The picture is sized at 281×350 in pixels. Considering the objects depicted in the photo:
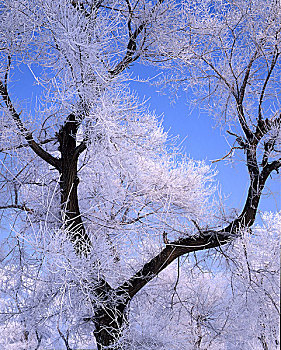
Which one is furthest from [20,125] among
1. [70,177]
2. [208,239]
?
[208,239]

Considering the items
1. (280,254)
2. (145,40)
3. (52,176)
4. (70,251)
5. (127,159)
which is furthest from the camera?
(52,176)

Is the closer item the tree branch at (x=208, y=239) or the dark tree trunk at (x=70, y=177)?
the tree branch at (x=208, y=239)

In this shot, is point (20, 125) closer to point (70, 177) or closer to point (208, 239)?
point (70, 177)

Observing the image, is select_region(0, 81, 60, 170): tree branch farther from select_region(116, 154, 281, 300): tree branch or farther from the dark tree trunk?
select_region(116, 154, 281, 300): tree branch

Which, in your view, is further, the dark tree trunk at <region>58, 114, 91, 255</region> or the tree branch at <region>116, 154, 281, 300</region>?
the dark tree trunk at <region>58, 114, 91, 255</region>

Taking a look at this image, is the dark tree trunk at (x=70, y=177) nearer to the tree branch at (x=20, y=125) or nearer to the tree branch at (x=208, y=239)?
the tree branch at (x=20, y=125)

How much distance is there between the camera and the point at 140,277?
2713 mm

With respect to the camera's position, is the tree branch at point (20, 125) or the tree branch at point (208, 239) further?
the tree branch at point (20, 125)

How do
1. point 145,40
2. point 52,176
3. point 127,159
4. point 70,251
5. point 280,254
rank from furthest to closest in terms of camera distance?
point 52,176 < point 145,40 < point 127,159 < point 280,254 < point 70,251

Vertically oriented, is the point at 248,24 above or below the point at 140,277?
above

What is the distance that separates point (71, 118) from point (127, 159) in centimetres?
49

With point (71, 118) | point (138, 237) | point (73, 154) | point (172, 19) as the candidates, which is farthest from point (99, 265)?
point (172, 19)

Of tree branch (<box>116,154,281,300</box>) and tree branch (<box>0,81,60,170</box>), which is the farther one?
tree branch (<box>0,81,60,170</box>)

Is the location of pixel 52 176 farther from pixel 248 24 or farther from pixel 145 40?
pixel 248 24
